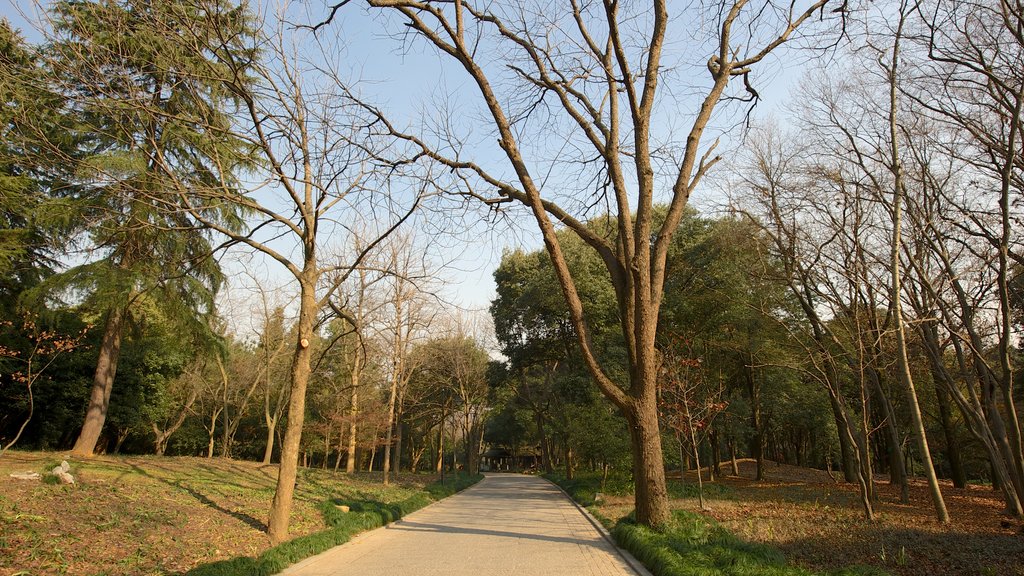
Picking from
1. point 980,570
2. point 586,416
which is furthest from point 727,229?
point 980,570

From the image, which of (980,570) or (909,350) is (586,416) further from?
(980,570)

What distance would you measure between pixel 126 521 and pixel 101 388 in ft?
33.3

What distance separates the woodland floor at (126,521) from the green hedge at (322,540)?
341 mm

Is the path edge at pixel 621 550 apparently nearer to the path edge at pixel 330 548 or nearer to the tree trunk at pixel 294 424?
the path edge at pixel 330 548

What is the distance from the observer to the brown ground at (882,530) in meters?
7.40

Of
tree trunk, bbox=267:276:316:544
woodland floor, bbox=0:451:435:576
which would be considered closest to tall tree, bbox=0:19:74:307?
tree trunk, bbox=267:276:316:544

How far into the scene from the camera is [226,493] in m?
10.8

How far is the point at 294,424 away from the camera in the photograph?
859 cm

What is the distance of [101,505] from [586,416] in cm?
1464

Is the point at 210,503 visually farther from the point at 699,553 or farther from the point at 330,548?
the point at 699,553

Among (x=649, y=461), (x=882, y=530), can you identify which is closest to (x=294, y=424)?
A: (x=649, y=461)

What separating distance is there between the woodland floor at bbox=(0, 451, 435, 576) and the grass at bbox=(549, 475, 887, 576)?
16.8ft

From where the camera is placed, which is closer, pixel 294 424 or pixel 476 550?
pixel 476 550

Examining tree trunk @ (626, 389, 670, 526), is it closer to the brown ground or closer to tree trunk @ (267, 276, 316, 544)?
the brown ground
